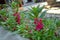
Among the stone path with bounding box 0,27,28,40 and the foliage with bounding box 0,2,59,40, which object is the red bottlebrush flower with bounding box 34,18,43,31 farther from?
the stone path with bounding box 0,27,28,40

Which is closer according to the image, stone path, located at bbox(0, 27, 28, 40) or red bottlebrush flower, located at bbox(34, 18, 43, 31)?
red bottlebrush flower, located at bbox(34, 18, 43, 31)

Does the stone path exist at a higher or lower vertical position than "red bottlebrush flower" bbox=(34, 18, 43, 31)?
lower

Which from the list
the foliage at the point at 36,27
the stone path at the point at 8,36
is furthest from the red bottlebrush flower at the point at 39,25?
the stone path at the point at 8,36

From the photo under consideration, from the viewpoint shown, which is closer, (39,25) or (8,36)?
(39,25)

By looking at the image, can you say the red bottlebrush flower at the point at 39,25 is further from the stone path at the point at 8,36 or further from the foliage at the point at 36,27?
the stone path at the point at 8,36

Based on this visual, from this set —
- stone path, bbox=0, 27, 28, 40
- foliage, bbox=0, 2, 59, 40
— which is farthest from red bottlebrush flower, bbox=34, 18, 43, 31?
stone path, bbox=0, 27, 28, 40

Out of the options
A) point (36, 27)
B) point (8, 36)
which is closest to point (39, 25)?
point (36, 27)

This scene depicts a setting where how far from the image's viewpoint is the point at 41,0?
679cm

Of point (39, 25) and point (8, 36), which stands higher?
point (39, 25)

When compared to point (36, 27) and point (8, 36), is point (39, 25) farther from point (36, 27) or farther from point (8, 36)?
point (8, 36)

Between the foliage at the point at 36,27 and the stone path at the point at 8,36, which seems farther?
the stone path at the point at 8,36

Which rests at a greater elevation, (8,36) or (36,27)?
(36,27)

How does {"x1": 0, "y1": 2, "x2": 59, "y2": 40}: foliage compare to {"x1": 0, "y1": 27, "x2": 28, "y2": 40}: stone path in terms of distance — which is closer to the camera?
{"x1": 0, "y1": 2, "x2": 59, "y2": 40}: foliage

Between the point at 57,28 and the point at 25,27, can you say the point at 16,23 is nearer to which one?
the point at 25,27
